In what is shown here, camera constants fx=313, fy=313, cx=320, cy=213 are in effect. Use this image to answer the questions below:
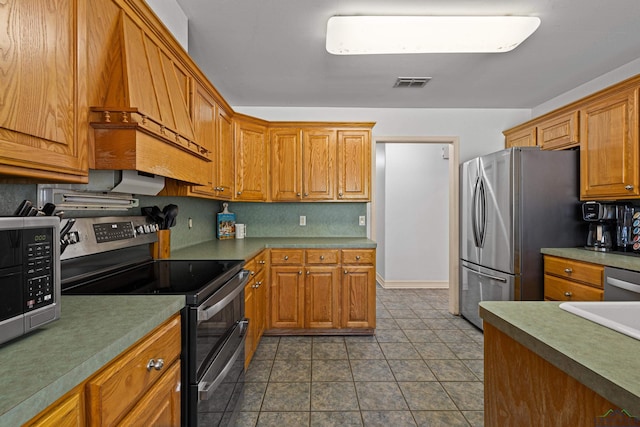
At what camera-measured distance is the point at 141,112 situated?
1235mm

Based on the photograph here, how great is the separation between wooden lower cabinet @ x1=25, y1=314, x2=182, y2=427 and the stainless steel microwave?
0.76 feet

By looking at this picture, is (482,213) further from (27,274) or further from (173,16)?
(27,274)

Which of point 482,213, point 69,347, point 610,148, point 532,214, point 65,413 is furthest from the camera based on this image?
point 482,213

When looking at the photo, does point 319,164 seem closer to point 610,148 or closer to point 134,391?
point 610,148

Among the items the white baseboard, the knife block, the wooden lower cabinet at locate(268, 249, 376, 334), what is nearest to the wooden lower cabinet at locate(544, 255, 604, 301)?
the wooden lower cabinet at locate(268, 249, 376, 334)

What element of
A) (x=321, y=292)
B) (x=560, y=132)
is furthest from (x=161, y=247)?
(x=560, y=132)

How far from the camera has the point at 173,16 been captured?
1932 millimetres

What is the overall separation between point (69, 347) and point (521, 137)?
412 centimetres

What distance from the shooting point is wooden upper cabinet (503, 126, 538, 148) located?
10.9 feet

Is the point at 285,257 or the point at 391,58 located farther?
the point at 285,257

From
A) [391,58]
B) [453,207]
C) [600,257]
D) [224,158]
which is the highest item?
[391,58]

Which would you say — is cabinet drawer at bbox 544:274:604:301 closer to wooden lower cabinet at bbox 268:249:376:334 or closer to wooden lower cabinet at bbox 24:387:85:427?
wooden lower cabinet at bbox 268:249:376:334

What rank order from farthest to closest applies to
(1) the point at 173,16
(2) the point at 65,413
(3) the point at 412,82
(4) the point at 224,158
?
(3) the point at 412,82, (4) the point at 224,158, (1) the point at 173,16, (2) the point at 65,413

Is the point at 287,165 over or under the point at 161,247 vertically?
over
